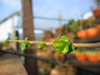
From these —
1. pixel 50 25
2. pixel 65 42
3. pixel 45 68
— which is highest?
pixel 50 25

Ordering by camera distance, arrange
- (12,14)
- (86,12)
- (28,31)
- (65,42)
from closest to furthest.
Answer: (65,42) < (28,31) < (12,14) < (86,12)

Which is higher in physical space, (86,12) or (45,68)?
(86,12)

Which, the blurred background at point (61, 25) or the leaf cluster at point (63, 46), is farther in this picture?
the blurred background at point (61, 25)

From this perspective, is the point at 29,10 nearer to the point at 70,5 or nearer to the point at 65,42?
the point at 65,42

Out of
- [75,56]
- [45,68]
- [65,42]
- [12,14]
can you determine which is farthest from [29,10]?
[45,68]

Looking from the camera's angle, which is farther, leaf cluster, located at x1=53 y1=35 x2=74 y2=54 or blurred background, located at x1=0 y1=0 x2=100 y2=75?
blurred background, located at x1=0 y1=0 x2=100 y2=75

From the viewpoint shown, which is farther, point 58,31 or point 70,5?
point 58,31

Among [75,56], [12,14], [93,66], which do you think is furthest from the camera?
[75,56]

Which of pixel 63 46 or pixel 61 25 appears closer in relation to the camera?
pixel 63 46
